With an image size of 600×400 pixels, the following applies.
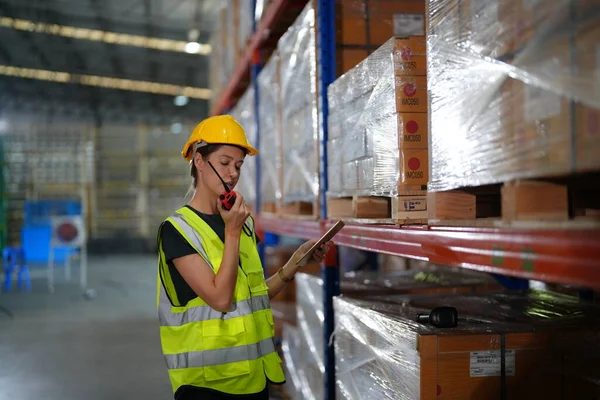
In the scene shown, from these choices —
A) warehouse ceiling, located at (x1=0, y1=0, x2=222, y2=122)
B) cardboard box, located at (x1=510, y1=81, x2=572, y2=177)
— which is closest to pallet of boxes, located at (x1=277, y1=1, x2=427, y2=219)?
cardboard box, located at (x1=510, y1=81, x2=572, y2=177)

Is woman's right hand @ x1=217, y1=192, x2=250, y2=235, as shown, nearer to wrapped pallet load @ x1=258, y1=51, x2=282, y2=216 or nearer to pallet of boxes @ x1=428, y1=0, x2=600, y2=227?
pallet of boxes @ x1=428, y1=0, x2=600, y2=227

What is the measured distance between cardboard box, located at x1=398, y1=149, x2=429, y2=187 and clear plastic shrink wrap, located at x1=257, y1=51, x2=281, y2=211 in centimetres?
209

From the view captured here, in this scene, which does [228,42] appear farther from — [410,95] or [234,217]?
[234,217]

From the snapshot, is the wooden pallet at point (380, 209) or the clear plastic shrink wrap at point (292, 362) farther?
the clear plastic shrink wrap at point (292, 362)

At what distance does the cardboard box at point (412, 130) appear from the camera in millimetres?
2463

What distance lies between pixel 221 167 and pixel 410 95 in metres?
0.77

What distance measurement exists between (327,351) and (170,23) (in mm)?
14596

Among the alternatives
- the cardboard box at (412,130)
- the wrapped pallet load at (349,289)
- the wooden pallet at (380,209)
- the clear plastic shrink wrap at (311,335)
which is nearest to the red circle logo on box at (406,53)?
the cardboard box at (412,130)

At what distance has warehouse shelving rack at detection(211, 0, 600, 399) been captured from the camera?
1365mm

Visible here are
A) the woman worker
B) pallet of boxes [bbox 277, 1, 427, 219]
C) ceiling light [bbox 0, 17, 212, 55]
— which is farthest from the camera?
ceiling light [bbox 0, 17, 212, 55]

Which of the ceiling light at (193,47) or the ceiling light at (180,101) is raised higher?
the ceiling light at (180,101)

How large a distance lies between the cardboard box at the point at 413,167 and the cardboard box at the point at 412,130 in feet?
0.09

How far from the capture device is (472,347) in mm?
2293

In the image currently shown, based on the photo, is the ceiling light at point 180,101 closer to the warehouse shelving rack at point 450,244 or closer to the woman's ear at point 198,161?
the warehouse shelving rack at point 450,244
